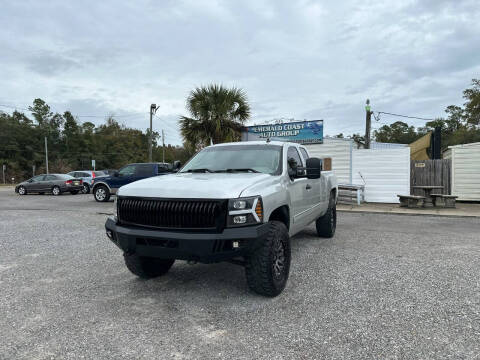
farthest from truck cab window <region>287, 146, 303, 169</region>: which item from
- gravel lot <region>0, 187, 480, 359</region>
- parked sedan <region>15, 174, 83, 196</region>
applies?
parked sedan <region>15, 174, 83, 196</region>

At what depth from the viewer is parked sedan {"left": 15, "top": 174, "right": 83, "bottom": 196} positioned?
20.9 meters

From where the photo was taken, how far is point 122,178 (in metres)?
15.3

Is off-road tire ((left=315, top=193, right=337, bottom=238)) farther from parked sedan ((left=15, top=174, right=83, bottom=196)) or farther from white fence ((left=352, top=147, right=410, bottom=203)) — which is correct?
parked sedan ((left=15, top=174, right=83, bottom=196))

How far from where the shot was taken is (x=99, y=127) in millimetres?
76625

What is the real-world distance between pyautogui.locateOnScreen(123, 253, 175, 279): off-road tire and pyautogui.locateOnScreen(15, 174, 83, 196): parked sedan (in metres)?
18.8

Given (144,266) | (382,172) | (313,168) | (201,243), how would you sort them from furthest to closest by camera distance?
(382,172) < (313,168) < (144,266) < (201,243)

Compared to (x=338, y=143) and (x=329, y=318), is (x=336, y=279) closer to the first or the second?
(x=329, y=318)

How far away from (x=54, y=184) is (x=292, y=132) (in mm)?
15077

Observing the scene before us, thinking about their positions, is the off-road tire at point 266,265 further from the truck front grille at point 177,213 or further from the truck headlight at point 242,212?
the truck front grille at point 177,213

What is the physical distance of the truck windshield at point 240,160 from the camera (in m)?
4.56

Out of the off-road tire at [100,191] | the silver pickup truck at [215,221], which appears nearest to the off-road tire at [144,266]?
the silver pickup truck at [215,221]

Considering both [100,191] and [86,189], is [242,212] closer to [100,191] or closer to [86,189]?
[100,191]

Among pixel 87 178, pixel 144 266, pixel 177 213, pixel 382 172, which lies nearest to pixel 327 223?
pixel 144 266

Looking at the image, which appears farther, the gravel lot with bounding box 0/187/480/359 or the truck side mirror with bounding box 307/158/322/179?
the truck side mirror with bounding box 307/158/322/179
